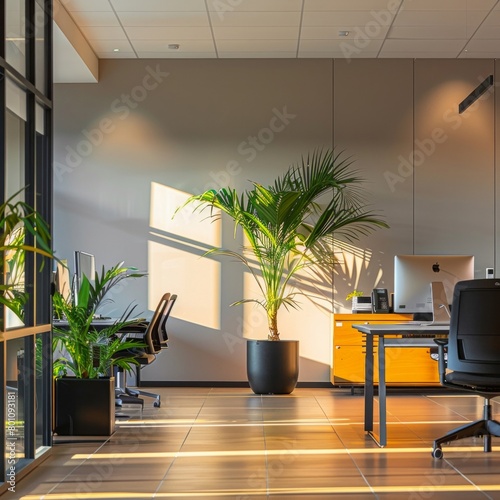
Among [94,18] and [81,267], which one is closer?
[81,267]

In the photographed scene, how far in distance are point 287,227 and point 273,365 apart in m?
1.35

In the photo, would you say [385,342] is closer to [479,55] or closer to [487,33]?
[487,33]

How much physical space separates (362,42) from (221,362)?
3.60m

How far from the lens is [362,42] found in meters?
8.30

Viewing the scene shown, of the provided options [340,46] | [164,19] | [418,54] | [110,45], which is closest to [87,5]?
[164,19]

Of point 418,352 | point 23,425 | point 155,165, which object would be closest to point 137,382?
point 155,165

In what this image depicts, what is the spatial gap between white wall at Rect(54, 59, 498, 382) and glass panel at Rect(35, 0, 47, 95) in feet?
12.0

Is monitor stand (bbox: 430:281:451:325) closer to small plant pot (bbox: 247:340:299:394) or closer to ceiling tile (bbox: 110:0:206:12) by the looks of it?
small plant pot (bbox: 247:340:299:394)

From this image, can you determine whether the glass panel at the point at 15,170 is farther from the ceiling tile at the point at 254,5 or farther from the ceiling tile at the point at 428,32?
the ceiling tile at the point at 428,32

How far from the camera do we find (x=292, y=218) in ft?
26.2

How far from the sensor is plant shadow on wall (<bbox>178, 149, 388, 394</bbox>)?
8.04m

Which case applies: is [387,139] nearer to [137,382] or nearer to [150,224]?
[150,224]

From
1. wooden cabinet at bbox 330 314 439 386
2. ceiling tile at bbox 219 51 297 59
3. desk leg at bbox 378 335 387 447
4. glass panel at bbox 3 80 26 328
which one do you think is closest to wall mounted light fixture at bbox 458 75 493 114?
ceiling tile at bbox 219 51 297 59

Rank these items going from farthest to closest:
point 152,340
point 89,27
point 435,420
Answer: point 89,27, point 152,340, point 435,420
